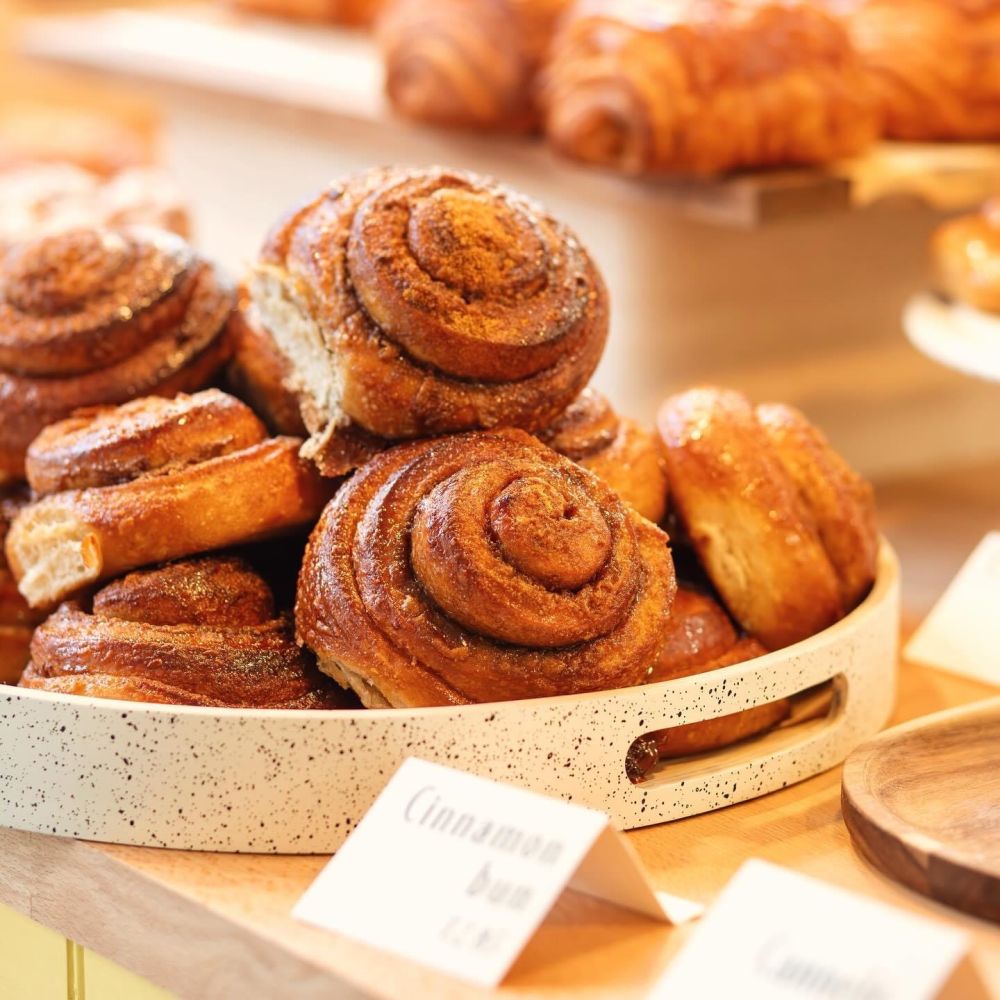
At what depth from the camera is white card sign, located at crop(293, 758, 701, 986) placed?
1.08m

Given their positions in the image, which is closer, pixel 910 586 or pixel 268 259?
pixel 268 259

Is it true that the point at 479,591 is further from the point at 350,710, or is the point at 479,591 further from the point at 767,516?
the point at 767,516

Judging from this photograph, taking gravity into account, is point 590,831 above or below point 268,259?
below

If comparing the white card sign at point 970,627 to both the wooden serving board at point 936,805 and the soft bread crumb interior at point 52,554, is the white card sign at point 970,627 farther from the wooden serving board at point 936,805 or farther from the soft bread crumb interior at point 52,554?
the soft bread crumb interior at point 52,554

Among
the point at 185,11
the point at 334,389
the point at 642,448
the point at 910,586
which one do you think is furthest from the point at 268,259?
the point at 185,11

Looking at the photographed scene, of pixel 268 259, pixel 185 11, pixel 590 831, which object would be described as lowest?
pixel 185 11

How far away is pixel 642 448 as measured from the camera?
1555 millimetres

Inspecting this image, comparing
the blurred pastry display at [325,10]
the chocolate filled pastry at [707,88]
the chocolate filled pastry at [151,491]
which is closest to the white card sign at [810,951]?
the chocolate filled pastry at [151,491]

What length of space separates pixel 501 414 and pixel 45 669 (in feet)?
1.59

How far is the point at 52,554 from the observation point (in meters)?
1.46

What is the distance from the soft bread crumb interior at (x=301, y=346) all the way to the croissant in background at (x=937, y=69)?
1692mm

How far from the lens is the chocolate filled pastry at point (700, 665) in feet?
4.66

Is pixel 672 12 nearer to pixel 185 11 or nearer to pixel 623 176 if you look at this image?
pixel 623 176

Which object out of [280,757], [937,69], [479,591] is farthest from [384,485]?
[937,69]
